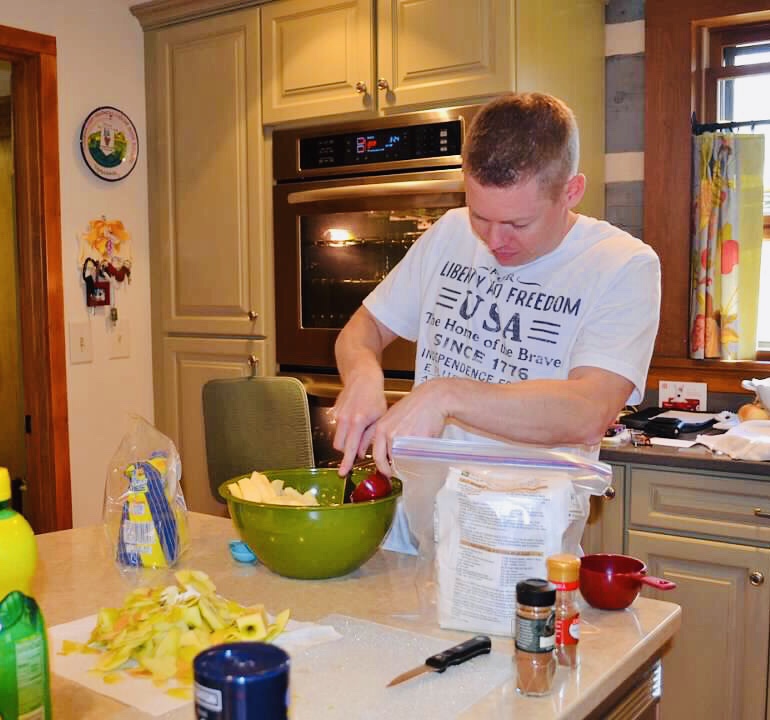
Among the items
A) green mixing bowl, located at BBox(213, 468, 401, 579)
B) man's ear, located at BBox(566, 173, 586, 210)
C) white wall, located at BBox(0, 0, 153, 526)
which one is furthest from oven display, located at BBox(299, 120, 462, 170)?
green mixing bowl, located at BBox(213, 468, 401, 579)

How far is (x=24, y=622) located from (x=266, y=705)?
36 centimetres

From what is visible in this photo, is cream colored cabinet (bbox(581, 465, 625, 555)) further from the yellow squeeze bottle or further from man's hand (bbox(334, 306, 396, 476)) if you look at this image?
the yellow squeeze bottle

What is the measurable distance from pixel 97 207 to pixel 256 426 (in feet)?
3.65

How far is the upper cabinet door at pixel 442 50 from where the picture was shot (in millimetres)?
2471

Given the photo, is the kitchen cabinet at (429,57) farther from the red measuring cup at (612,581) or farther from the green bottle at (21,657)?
the green bottle at (21,657)

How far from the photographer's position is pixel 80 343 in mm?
3141

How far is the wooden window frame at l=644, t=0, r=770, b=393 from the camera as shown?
2770mm

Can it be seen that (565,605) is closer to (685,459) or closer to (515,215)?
(515,215)

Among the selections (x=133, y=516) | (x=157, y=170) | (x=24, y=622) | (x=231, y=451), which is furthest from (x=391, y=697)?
(x=157, y=170)

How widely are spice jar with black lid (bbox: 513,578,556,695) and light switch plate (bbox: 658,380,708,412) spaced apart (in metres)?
1.94

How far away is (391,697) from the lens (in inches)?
39.5

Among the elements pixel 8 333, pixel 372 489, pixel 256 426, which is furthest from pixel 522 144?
pixel 8 333

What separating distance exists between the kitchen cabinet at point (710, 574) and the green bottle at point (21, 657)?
176 cm

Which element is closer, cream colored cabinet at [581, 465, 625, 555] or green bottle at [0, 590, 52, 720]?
green bottle at [0, 590, 52, 720]
